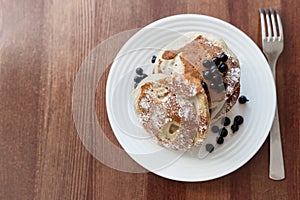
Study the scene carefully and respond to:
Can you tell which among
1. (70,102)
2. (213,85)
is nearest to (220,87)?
(213,85)

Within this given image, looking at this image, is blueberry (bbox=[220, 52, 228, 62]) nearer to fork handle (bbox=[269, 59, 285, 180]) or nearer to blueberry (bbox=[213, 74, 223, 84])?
blueberry (bbox=[213, 74, 223, 84])

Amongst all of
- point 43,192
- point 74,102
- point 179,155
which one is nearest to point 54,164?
→ point 43,192

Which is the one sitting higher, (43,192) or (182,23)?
(182,23)

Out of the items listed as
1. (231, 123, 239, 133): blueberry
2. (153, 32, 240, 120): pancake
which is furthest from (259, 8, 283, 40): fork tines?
(231, 123, 239, 133): blueberry

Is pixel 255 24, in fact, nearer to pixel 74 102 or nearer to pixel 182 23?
pixel 182 23

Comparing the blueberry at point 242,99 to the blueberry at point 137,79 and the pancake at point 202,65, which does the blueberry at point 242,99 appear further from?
the blueberry at point 137,79

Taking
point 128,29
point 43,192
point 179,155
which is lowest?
point 43,192

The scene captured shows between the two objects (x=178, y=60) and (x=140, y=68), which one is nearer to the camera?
(x=178, y=60)
